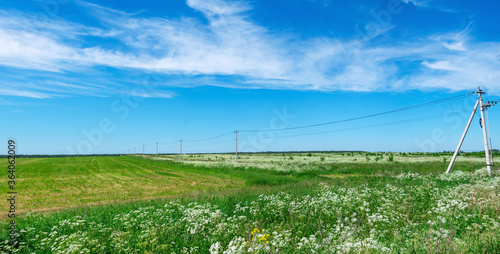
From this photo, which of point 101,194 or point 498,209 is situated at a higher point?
point 498,209

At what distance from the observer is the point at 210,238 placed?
6.90 m

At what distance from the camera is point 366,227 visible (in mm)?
7820

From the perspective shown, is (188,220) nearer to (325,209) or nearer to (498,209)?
(325,209)

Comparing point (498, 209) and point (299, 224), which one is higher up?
point (498, 209)

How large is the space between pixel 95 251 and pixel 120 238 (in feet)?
1.94

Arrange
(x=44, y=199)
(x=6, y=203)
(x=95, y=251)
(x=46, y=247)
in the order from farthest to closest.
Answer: (x=44, y=199) → (x=6, y=203) → (x=46, y=247) → (x=95, y=251)

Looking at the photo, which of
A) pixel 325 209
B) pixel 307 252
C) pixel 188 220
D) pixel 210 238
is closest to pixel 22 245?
pixel 188 220

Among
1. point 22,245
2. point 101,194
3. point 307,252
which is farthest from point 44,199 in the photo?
point 307,252

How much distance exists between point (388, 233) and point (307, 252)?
3.32 m

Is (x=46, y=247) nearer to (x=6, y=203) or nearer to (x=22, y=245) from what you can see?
(x=22, y=245)

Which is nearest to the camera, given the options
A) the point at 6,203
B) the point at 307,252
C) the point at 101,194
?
the point at 307,252

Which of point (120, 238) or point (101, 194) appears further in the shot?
point (101, 194)

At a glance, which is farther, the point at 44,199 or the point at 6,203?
the point at 44,199

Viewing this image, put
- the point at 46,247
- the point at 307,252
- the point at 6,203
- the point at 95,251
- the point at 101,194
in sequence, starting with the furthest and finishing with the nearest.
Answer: the point at 101,194 → the point at 6,203 → the point at 46,247 → the point at 95,251 → the point at 307,252
